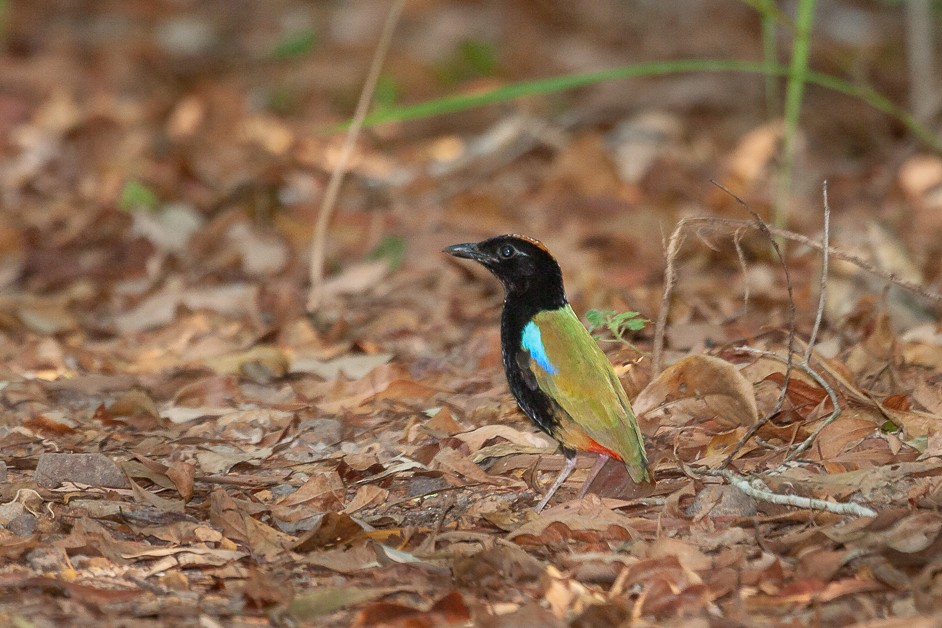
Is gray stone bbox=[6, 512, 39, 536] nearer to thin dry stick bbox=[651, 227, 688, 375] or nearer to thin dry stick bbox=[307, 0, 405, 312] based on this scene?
thin dry stick bbox=[651, 227, 688, 375]

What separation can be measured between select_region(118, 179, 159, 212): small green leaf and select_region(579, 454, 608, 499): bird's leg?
4.40 m

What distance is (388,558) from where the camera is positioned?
11.5 ft

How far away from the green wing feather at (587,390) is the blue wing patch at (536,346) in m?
0.01

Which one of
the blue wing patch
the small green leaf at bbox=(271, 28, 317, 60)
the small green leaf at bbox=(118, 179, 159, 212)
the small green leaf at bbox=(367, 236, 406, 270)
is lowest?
the small green leaf at bbox=(367, 236, 406, 270)

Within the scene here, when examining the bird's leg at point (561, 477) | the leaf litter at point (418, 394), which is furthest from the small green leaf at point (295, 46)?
the bird's leg at point (561, 477)

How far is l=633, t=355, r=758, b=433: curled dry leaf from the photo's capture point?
13.8 ft

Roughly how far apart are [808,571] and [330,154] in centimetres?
621

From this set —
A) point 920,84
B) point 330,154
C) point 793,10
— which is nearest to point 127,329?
point 330,154

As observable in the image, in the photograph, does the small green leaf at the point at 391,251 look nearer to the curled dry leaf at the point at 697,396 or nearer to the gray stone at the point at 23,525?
the curled dry leaf at the point at 697,396

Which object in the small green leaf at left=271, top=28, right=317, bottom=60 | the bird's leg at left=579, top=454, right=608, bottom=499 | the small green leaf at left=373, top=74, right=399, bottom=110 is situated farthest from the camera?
the small green leaf at left=271, top=28, right=317, bottom=60

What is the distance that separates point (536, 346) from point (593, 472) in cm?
47

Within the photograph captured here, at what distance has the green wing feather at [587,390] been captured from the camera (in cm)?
389

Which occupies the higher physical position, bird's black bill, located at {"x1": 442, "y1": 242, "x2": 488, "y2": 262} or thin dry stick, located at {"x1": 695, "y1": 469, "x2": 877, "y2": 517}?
bird's black bill, located at {"x1": 442, "y1": 242, "x2": 488, "y2": 262}

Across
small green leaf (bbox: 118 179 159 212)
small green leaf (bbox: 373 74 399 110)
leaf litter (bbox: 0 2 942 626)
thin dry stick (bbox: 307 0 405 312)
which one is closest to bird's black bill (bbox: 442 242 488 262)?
leaf litter (bbox: 0 2 942 626)
